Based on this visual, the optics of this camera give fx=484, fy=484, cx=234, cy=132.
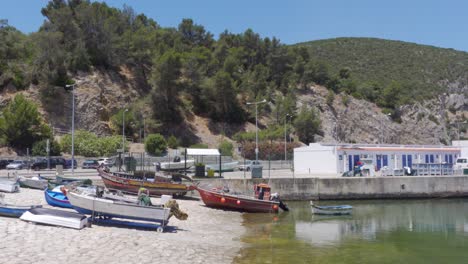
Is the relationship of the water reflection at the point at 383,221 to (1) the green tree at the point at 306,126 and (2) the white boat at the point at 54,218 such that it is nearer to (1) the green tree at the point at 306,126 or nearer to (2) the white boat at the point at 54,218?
(2) the white boat at the point at 54,218

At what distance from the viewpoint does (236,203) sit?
31562 mm

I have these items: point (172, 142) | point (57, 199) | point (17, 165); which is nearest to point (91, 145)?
point (172, 142)

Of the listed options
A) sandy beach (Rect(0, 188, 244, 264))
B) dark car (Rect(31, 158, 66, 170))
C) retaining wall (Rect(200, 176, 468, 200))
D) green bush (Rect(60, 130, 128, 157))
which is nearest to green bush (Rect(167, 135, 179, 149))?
green bush (Rect(60, 130, 128, 157))

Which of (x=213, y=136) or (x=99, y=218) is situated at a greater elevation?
(x=213, y=136)

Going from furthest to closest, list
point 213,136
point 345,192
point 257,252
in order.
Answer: point 213,136 → point 345,192 → point 257,252

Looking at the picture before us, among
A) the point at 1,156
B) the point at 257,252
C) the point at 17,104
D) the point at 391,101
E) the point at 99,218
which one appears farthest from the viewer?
the point at 391,101

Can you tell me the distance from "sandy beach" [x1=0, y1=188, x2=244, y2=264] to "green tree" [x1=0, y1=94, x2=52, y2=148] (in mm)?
49885

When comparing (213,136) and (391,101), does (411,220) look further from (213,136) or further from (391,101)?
(391,101)

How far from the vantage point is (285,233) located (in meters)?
24.2

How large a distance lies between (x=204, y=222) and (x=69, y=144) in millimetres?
46399

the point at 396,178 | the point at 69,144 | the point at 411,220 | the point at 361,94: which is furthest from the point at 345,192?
the point at 361,94

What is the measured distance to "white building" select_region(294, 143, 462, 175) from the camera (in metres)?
51.2

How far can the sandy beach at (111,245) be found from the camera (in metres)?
14.2

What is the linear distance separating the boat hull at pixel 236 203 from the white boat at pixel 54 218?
13.6 meters
